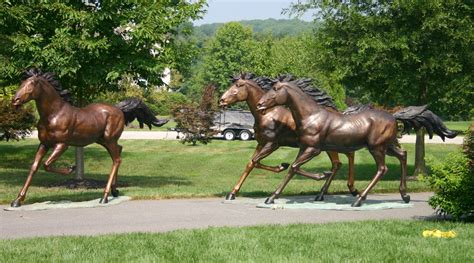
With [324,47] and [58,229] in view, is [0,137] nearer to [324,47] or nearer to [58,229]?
→ [324,47]

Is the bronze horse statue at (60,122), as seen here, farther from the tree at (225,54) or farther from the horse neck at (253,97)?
the tree at (225,54)

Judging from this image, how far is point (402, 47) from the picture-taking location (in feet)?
59.7

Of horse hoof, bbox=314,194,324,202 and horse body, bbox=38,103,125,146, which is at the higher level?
horse body, bbox=38,103,125,146

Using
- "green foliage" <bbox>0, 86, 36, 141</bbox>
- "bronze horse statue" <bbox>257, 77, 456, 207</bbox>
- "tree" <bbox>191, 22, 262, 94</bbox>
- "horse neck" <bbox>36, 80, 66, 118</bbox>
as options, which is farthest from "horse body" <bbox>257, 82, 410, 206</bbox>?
"tree" <bbox>191, 22, 262, 94</bbox>

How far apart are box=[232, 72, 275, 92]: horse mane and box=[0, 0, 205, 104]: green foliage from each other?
3297 millimetres

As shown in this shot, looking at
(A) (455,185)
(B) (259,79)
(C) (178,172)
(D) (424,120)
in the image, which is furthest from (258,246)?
(C) (178,172)

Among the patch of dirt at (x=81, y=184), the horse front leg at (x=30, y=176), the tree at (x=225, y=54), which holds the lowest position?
the tree at (x=225, y=54)

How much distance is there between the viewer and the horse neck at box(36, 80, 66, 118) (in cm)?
1192

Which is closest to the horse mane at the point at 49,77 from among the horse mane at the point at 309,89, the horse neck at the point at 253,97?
the horse neck at the point at 253,97

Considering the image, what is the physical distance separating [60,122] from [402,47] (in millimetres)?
10325

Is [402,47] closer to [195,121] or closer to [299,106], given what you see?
[299,106]

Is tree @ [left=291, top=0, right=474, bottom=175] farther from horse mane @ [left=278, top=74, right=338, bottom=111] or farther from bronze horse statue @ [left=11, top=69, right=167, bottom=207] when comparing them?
bronze horse statue @ [left=11, top=69, right=167, bottom=207]

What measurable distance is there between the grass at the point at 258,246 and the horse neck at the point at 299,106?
10.8ft

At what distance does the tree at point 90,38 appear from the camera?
49.3 ft
